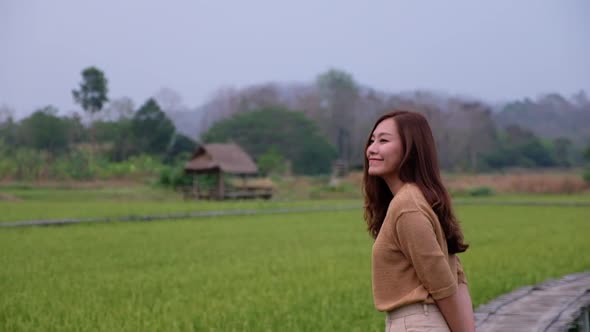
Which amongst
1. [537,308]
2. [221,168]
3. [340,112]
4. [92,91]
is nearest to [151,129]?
[92,91]

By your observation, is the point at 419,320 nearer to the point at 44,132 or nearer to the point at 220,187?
the point at 220,187

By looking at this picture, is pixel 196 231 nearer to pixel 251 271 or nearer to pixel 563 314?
pixel 251 271

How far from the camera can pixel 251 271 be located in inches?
290

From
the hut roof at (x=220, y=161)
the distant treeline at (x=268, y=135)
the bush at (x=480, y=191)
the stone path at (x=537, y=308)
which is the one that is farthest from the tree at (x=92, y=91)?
the stone path at (x=537, y=308)

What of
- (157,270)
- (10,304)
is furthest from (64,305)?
(157,270)

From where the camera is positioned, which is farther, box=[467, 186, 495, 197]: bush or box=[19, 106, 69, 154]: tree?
box=[19, 106, 69, 154]: tree

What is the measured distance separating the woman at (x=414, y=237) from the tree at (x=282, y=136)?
41.5 metres

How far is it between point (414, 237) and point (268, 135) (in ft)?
141

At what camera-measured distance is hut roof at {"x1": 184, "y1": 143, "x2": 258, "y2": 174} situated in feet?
90.3

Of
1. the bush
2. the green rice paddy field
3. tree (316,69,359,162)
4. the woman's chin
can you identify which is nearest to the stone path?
the green rice paddy field

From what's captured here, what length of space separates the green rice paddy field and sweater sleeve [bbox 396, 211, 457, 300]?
2.67m

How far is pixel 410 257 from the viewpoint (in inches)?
70.3

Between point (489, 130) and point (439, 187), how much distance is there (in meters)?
54.9

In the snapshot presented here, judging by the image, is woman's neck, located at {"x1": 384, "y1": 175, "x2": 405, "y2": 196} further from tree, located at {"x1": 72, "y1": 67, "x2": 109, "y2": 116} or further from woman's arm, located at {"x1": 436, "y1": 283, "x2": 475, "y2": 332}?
tree, located at {"x1": 72, "y1": 67, "x2": 109, "y2": 116}
